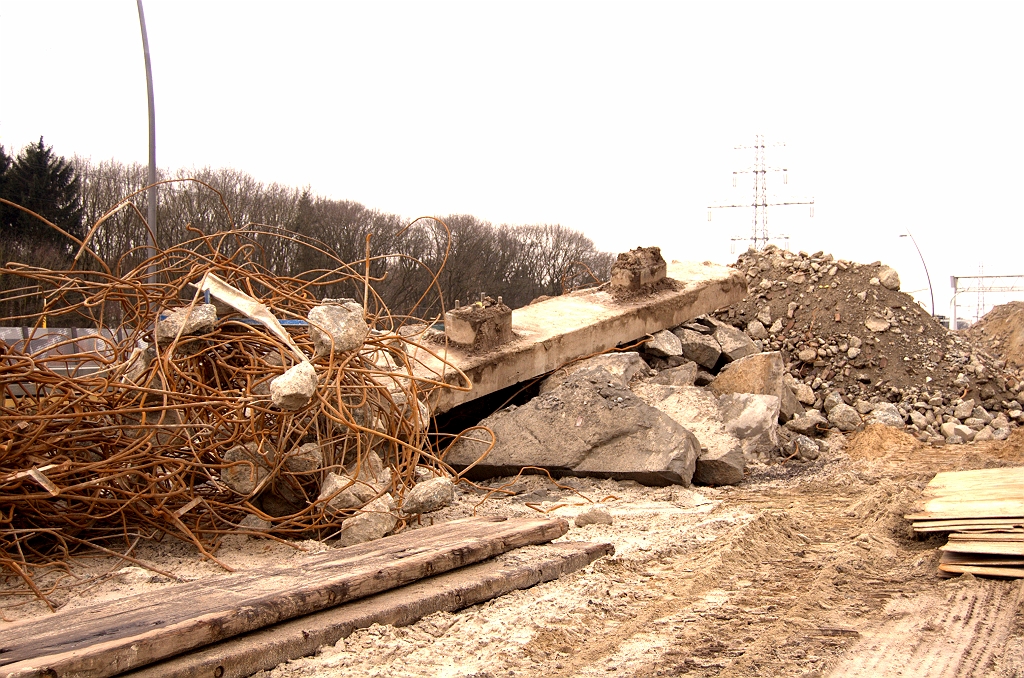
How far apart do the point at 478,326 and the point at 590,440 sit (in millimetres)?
1635

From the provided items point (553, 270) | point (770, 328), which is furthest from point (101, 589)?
point (553, 270)

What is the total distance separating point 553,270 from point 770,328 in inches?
644

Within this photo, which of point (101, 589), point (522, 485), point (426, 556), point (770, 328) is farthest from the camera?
point (770, 328)

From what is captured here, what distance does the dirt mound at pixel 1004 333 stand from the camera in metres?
11.4

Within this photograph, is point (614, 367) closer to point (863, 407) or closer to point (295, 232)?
point (863, 407)

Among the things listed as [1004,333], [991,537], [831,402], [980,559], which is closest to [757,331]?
[831,402]

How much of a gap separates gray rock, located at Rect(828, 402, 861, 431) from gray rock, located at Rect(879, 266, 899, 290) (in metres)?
2.46

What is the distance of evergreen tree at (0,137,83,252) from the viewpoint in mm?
15442

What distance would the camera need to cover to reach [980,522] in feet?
13.7

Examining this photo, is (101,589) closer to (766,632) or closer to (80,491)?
(80,491)

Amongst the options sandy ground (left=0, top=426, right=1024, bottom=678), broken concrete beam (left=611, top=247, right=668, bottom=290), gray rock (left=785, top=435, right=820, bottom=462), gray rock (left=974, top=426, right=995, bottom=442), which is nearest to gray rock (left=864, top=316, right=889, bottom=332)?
gray rock (left=974, top=426, right=995, bottom=442)

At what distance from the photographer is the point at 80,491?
453 centimetres

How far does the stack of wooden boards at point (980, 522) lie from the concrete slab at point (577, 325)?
330 centimetres

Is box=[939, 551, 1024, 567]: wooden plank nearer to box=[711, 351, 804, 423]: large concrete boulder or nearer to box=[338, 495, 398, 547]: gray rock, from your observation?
box=[338, 495, 398, 547]: gray rock
